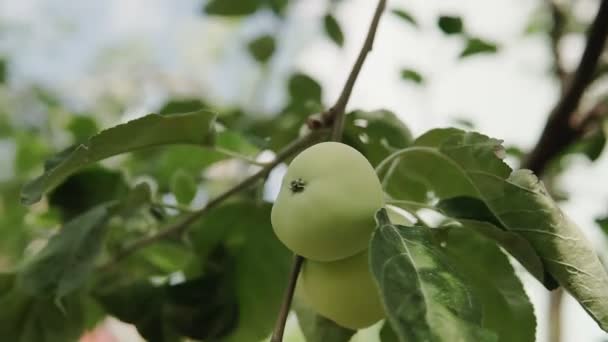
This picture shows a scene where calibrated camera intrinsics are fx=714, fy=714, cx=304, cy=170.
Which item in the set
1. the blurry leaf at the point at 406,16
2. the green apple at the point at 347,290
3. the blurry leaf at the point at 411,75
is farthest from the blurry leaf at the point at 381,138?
the blurry leaf at the point at 411,75

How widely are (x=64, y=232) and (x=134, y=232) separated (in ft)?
0.49

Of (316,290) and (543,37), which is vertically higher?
(316,290)

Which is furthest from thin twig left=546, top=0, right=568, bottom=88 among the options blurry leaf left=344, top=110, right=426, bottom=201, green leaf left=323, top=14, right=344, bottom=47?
blurry leaf left=344, top=110, right=426, bottom=201

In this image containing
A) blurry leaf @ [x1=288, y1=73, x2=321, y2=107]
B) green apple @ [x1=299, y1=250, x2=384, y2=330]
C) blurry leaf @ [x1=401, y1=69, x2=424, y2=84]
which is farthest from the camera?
blurry leaf @ [x1=401, y1=69, x2=424, y2=84]

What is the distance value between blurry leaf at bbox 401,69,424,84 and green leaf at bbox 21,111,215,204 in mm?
521

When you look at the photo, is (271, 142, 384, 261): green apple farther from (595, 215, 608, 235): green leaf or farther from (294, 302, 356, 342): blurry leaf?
(595, 215, 608, 235): green leaf

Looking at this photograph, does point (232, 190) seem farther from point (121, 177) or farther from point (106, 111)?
point (106, 111)

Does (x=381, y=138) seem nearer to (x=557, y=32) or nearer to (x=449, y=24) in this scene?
(x=449, y=24)

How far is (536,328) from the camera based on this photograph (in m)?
0.52

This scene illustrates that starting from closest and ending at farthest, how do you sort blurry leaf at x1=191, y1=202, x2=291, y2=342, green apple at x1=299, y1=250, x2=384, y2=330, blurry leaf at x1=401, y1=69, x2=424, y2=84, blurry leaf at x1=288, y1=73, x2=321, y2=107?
green apple at x1=299, y1=250, x2=384, y2=330 < blurry leaf at x1=191, y1=202, x2=291, y2=342 < blurry leaf at x1=288, y1=73, x2=321, y2=107 < blurry leaf at x1=401, y1=69, x2=424, y2=84

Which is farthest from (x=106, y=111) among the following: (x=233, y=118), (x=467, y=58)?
(x=467, y=58)

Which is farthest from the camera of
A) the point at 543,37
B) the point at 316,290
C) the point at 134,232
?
the point at 543,37

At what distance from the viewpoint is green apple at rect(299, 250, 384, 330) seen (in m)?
0.44

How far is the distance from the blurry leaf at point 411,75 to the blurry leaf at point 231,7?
0.78ft
